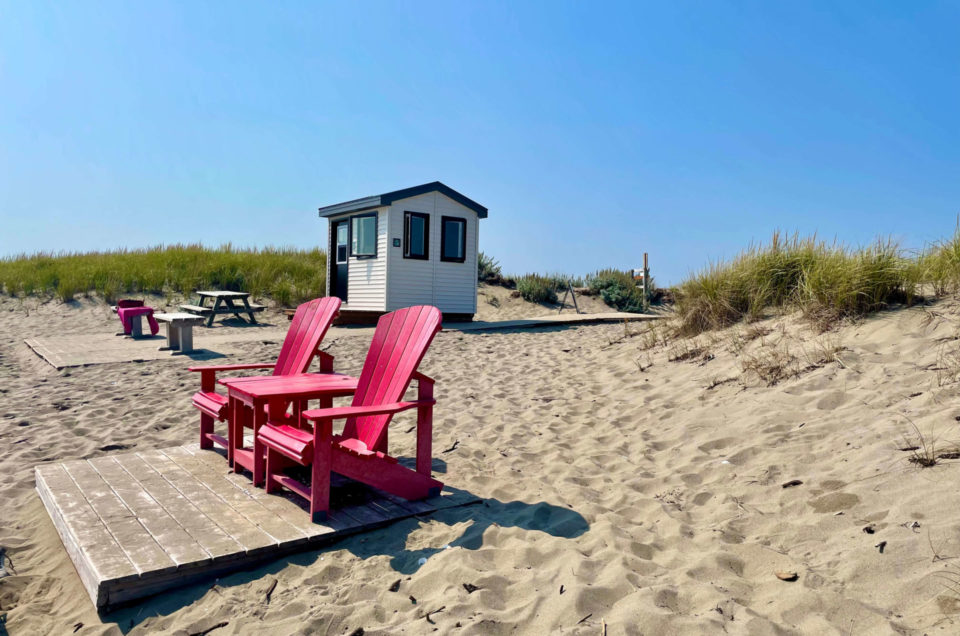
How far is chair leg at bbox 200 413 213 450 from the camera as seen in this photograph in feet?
13.9

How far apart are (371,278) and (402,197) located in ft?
5.84

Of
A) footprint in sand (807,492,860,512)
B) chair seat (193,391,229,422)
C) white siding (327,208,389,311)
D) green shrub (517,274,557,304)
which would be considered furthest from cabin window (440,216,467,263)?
footprint in sand (807,492,860,512)

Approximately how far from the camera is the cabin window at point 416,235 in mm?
12555

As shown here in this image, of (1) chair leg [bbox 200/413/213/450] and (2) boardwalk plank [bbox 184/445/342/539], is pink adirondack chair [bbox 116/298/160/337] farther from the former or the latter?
(2) boardwalk plank [bbox 184/445/342/539]

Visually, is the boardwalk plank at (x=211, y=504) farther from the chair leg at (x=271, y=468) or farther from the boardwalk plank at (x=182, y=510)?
the chair leg at (x=271, y=468)

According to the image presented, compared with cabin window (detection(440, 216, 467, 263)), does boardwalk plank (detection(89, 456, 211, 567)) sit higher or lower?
lower

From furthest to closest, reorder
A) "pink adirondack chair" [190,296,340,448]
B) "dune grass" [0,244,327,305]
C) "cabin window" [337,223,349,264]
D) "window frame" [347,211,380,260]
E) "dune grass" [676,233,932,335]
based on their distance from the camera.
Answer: "dune grass" [0,244,327,305] → "cabin window" [337,223,349,264] → "window frame" [347,211,380,260] → "dune grass" [676,233,932,335] → "pink adirondack chair" [190,296,340,448]

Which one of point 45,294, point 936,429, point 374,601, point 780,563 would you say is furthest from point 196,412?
point 45,294

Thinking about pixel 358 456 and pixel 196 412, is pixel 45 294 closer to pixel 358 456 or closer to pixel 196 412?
pixel 196 412

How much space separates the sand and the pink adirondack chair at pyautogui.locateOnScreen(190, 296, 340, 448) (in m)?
0.77

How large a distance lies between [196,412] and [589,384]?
3487 millimetres

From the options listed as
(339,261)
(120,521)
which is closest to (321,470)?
(120,521)

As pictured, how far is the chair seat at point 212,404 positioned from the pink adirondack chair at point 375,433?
0.61m

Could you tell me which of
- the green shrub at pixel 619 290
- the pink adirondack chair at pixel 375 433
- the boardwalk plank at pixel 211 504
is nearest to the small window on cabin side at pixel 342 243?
the green shrub at pixel 619 290
